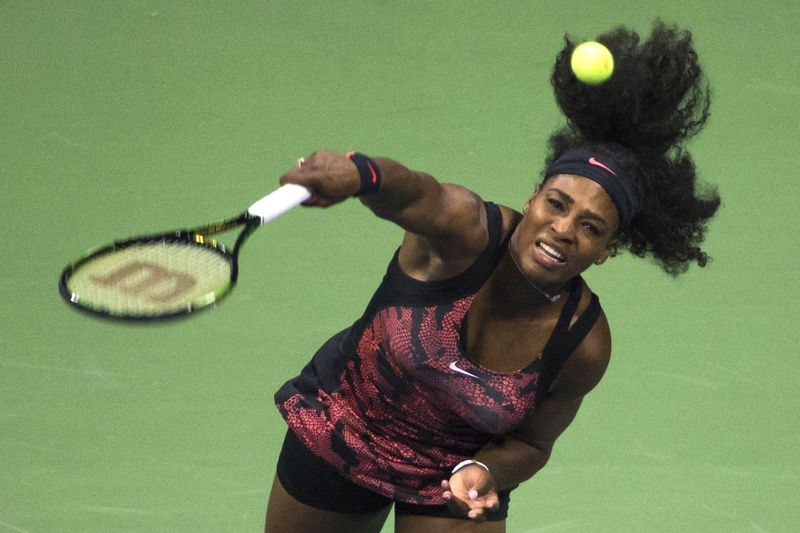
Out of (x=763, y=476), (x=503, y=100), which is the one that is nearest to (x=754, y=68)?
(x=503, y=100)

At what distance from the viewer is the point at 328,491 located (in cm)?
310

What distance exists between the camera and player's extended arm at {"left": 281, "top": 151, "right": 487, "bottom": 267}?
7.54 ft

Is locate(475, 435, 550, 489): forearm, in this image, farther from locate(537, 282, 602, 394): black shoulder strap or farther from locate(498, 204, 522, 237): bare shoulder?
locate(498, 204, 522, 237): bare shoulder

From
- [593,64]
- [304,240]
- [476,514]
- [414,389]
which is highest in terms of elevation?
[593,64]

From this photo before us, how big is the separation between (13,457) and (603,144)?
201cm

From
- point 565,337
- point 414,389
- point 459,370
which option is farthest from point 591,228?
point 414,389

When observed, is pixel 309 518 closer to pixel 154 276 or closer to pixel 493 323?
pixel 493 323

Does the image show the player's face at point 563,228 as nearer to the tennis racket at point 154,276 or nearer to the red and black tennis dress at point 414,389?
the red and black tennis dress at point 414,389

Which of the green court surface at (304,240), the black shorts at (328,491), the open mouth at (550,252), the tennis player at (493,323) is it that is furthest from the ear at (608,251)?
the green court surface at (304,240)

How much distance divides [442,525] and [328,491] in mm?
258

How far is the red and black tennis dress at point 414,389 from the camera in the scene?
2.79 m

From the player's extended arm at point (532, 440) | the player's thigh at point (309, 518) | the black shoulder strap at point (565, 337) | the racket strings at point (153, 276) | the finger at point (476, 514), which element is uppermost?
the racket strings at point (153, 276)

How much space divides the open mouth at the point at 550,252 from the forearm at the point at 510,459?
1.64ft

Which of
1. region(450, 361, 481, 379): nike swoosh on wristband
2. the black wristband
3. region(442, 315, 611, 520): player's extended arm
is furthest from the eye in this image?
the black wristband
